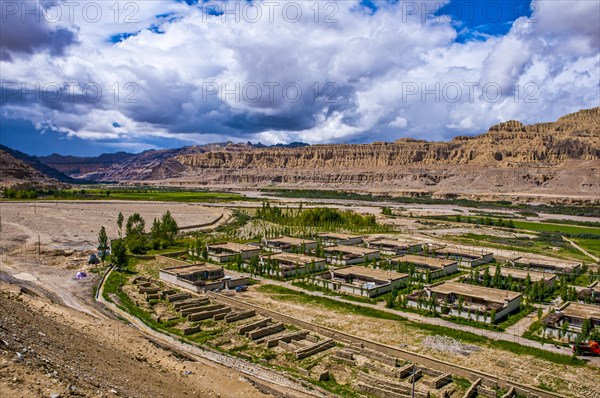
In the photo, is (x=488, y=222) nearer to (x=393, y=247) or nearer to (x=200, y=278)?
(x=393, y=247)

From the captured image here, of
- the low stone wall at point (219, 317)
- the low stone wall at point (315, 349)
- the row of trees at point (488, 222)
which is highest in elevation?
the row of trees at point (488, 222)

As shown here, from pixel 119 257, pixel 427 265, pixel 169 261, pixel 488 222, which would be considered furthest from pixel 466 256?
pixel 488 222

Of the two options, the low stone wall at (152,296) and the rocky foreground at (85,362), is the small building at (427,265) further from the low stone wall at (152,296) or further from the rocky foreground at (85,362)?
the rocky foreground at (85,362)

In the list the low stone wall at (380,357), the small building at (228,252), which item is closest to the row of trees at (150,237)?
the small building at (228,252)

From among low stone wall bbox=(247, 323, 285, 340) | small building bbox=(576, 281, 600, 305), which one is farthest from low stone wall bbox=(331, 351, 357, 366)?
small building bbox=(576, 281, 600, 305)

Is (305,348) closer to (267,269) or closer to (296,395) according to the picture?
(296,395)

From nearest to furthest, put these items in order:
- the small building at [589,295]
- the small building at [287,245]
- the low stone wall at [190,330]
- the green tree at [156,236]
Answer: the low stone wall at [190,330] → the small building at [589,295] → the small building at [287,245] → the green tree at [156,236]

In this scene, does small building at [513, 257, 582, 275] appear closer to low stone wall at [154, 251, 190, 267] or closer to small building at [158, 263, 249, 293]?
small building at [158, 263, 249, 293]
